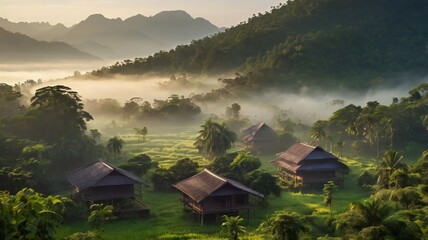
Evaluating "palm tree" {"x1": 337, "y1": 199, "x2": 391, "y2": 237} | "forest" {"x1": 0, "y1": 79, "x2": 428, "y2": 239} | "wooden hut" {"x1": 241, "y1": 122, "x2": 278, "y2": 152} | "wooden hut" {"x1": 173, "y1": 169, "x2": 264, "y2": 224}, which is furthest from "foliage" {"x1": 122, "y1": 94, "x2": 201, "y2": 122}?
"palm tree" {"x1": 337, "y1": 199, "x2": 391, "y2": 237}

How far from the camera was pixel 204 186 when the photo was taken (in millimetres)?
53906

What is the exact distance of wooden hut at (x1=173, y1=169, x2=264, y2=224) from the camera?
5212 centimetres

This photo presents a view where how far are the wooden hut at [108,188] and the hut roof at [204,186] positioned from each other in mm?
5617

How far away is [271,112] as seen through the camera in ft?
490

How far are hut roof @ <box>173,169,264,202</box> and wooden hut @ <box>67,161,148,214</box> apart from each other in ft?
18.4

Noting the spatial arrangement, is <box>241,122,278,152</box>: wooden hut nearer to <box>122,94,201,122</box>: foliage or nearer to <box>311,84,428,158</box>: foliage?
<box>311,84,428,158</box>: foliage

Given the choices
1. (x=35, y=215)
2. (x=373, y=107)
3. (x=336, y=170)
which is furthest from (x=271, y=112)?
(x=35, y=215)

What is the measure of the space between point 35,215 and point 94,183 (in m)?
32.0

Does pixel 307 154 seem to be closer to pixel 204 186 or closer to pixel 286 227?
pixel 204 186

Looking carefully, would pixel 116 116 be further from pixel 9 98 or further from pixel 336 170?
pixel 336 170

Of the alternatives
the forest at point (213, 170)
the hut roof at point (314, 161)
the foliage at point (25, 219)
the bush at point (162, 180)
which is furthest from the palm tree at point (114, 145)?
the foliage at point (25, 219)

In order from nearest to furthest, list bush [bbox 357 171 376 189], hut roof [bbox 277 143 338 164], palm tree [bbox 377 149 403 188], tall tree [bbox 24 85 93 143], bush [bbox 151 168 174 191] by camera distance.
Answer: palm tree [bbox 377 149 403 188]
bush [bbox 151 168 174 191]
bush [bbox 357 171 376 189]
hut roof [bbox 277 143 338 164]
tall tree [bbox 24 85 93 143]

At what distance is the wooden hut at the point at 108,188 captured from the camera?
55.2m

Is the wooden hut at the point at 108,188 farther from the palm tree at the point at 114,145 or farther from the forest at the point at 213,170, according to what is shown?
the palm tree at the point at 114,145
